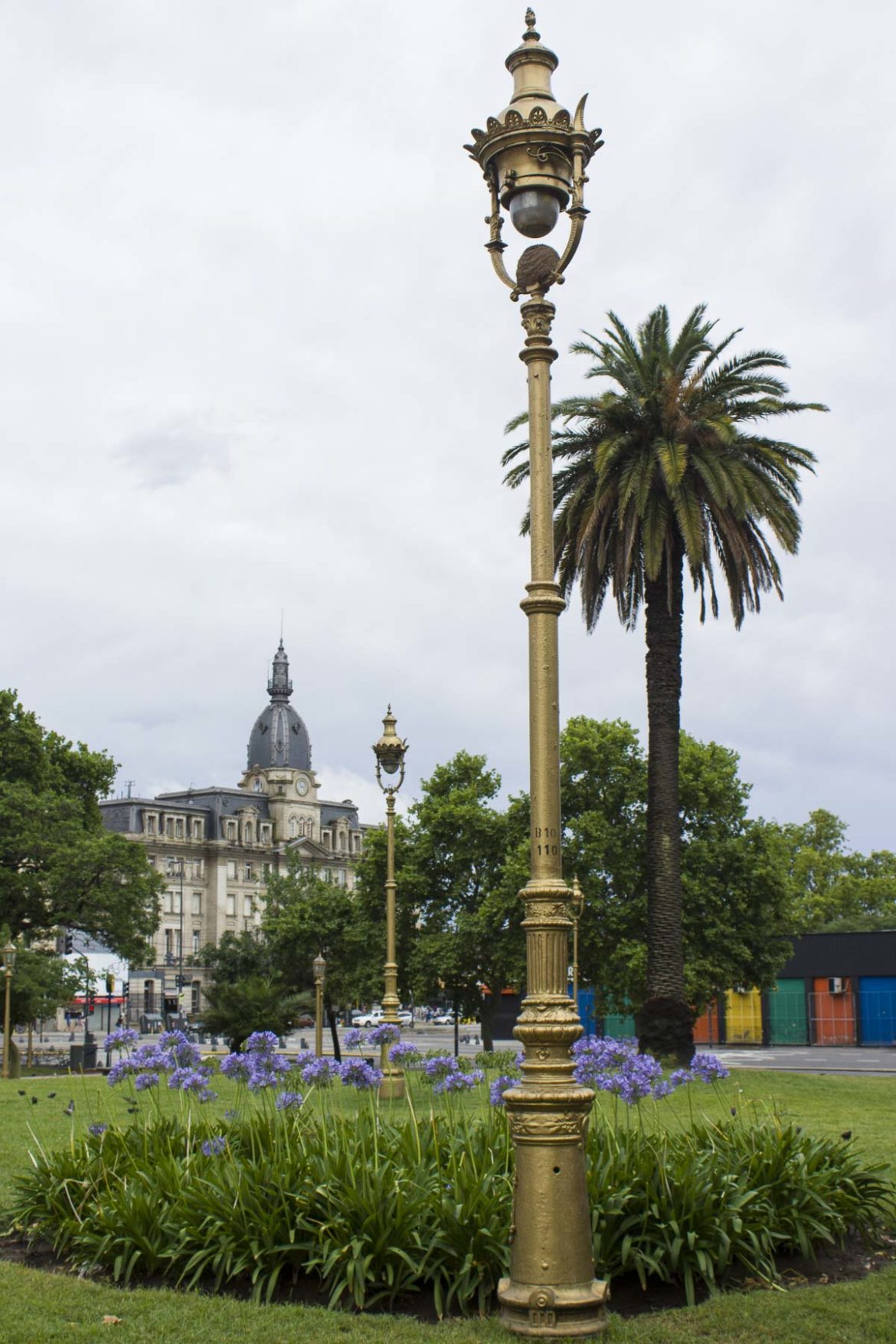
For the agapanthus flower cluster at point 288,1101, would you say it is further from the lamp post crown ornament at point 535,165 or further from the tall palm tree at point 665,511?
the tall palm tree at point 665,511

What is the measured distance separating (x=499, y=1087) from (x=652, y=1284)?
2.35 meters

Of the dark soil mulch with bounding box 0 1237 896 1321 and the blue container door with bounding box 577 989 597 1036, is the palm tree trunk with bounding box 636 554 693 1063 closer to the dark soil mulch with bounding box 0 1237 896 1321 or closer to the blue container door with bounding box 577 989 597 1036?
the dark soil mulch with bounding box 0 1237 896 1321

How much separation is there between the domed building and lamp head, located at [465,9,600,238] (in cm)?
10764

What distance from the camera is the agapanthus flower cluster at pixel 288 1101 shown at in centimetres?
1077

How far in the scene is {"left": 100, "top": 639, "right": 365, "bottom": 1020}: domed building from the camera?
4835 inches

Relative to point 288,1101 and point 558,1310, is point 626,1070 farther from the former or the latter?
point 558,1310

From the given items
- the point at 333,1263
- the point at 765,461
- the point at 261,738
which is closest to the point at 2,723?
the point at 765,461

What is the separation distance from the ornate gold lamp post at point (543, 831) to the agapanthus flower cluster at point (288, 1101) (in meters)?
3.52

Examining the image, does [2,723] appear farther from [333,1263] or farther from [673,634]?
[333,1263]

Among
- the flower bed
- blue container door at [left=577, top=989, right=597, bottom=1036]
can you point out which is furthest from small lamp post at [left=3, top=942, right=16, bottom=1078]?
the flower bed

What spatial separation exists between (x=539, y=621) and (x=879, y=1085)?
2542 cm

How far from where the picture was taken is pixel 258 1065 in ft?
38.2

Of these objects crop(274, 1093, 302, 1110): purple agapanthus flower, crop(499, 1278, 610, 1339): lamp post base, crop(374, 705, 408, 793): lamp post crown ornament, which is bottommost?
crop(499, 1278, 610, 1339): lamp post base

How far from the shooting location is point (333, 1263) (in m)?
8.38
